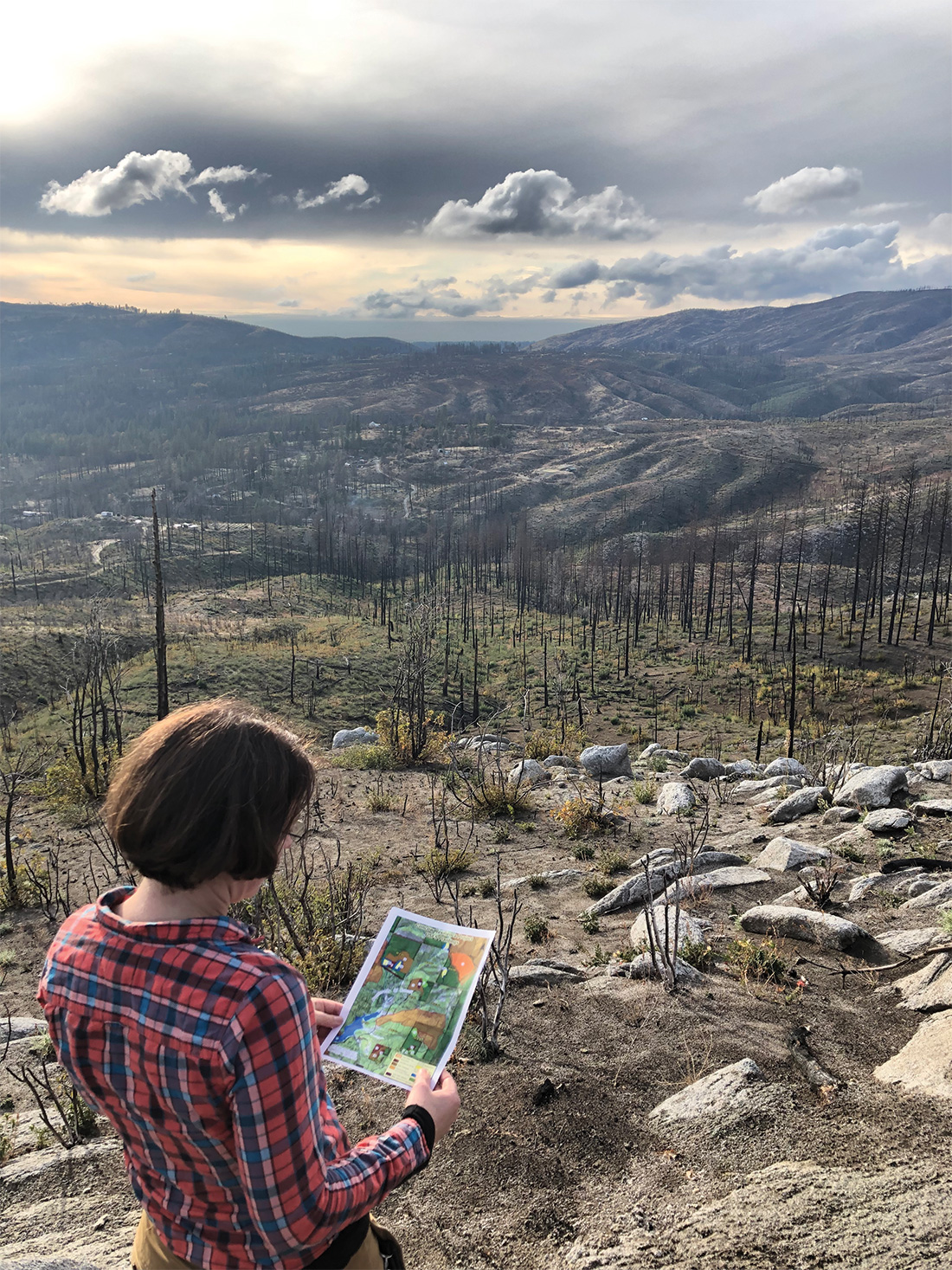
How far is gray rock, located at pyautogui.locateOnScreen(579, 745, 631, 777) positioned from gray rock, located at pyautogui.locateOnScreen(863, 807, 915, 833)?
9.80 meters

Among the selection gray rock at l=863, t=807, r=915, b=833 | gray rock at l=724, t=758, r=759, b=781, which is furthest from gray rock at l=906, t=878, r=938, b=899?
gray rock at l=724, t=758, r=759, b=781

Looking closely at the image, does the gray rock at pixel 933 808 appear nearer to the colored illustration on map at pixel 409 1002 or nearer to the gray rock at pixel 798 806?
the gray rock at pixel 798 806

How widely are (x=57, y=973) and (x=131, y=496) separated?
159216 mm

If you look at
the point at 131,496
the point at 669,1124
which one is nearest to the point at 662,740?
the point at 669,1124

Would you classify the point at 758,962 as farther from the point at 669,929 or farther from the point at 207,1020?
the point at 207,1020

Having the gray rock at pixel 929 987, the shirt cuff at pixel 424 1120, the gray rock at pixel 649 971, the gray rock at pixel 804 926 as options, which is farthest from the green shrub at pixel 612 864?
the shirt cuff at pixel 424 1120

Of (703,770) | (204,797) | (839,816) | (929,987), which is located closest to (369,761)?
(703,770)

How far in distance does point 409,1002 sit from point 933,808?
915 centimetres

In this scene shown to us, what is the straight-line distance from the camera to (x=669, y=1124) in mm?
3541

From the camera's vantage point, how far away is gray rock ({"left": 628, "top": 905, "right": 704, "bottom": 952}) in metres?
5.61

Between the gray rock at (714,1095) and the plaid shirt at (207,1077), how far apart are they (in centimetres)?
270

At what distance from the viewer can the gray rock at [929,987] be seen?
4.44m

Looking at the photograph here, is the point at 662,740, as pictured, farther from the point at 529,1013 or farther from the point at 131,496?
the point at 131,496

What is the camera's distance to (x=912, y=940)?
17.8 feet
